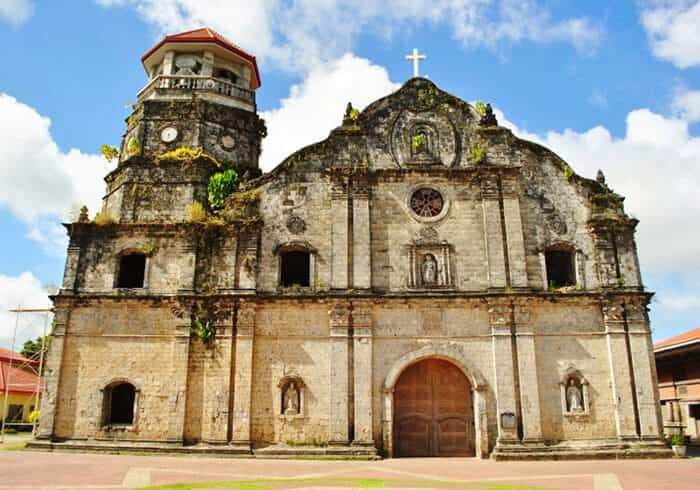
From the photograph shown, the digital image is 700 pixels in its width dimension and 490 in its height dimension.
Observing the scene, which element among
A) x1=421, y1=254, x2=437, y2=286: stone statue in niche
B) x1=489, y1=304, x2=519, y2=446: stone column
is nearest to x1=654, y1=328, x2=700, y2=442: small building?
x1=489, y1=304, x2=519, y2=446: stone column

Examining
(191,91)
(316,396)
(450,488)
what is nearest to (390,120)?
(191,91)

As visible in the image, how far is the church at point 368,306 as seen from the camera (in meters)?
18.4

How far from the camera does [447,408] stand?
62.0 ft

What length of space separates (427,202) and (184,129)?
990 cm

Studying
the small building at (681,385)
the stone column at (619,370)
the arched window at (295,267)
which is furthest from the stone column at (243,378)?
the small building at (681,385)

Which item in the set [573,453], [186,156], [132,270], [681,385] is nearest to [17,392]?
[132,270]

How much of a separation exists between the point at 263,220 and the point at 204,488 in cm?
1055

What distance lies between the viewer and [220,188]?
21.5 metres

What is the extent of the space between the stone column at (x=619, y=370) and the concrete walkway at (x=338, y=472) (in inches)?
51.8

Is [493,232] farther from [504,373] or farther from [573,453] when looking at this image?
[573,453]

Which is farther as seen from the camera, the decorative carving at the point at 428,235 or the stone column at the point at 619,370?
the decorative carving at the point at 428,235

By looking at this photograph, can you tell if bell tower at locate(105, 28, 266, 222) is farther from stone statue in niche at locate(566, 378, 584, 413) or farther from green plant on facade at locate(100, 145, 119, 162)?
stone statue in niche at locate(566, 378, 584, 413)

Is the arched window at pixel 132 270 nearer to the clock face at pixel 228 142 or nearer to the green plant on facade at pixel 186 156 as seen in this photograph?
the green plant on facade at pixel 186 156

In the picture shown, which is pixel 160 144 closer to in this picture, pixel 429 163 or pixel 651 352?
pixel 429 163
